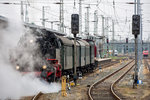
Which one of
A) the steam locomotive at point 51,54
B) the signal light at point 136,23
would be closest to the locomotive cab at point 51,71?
the steam locomotive at point 51,54

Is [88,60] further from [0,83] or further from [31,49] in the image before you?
[0,83]

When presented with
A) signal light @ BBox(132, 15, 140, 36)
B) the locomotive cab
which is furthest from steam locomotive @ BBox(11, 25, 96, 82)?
signal light @ BBox(132, 15, 140, 36)

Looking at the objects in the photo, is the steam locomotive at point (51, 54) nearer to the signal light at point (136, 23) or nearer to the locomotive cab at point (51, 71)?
the locomotive cab at point (51, 71)

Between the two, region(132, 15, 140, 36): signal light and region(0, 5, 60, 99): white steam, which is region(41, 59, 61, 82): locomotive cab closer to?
region(0, 5, 60, 99): white steam

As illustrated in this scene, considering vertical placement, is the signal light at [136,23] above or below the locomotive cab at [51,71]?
above

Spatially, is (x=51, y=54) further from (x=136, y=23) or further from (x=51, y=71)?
(x=136, y=23)

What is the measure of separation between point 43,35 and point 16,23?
131 inches

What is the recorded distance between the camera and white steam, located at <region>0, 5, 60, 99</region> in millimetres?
12141

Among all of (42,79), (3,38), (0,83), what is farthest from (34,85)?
(3,38)

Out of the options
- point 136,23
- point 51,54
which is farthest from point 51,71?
point 136,23

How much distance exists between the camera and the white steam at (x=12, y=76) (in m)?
12.1

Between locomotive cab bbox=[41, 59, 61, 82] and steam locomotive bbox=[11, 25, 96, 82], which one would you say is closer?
locomotive cab bbox=[41, 59, 61, 82]

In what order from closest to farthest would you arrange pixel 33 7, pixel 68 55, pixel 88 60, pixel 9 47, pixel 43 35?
1. pixel 9 47
2. pixel 43 35
3. pixel 68 55
4. pixel 33 7
5. pixel 88 60

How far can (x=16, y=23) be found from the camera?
41.5ft
